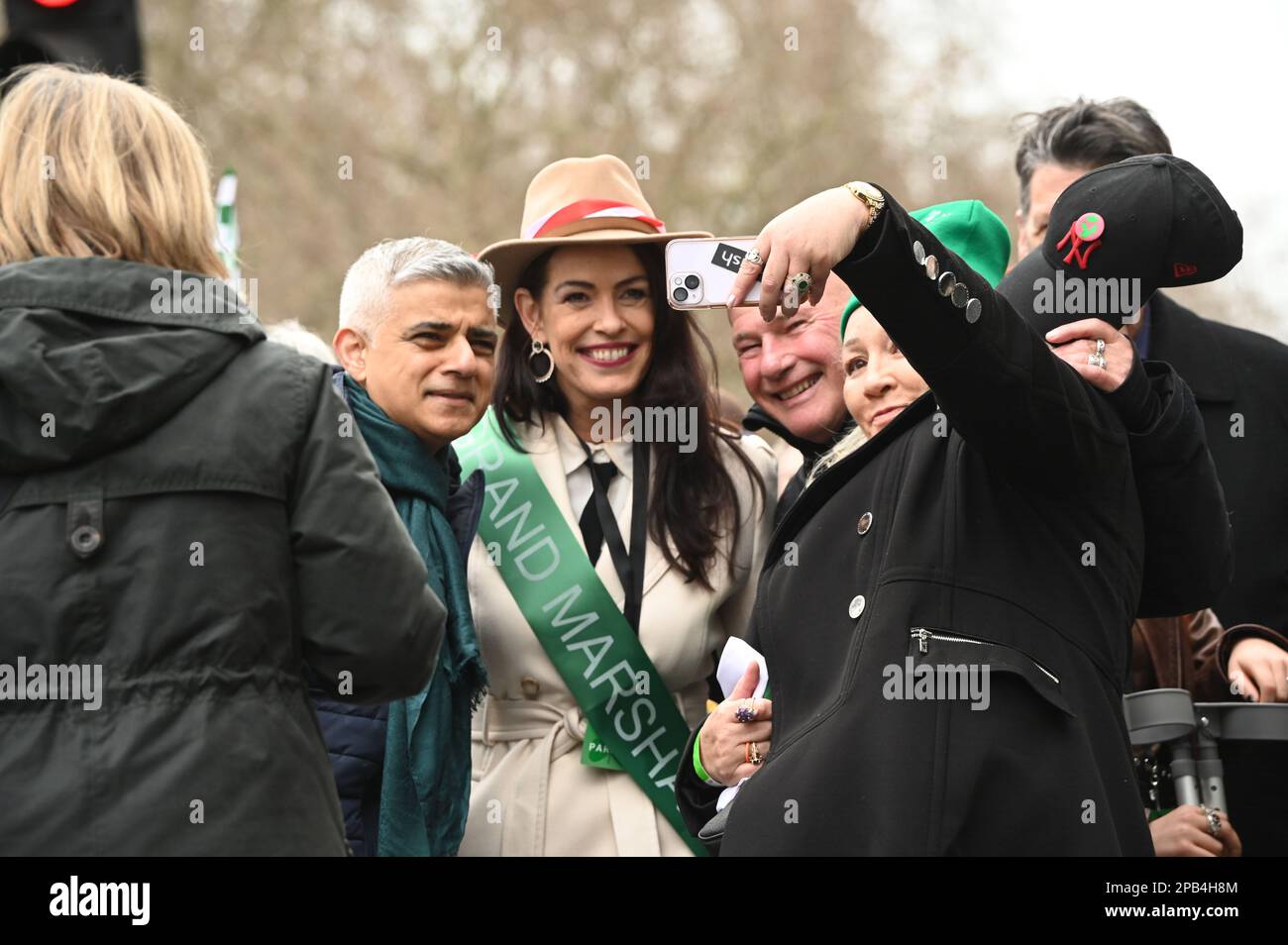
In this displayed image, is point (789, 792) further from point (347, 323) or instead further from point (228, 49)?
point (228, 49)

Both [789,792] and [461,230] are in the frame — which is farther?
[461,230]

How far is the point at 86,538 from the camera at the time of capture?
264cm

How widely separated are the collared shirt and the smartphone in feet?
3.42

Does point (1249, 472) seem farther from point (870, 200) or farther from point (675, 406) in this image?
point (870, 200)

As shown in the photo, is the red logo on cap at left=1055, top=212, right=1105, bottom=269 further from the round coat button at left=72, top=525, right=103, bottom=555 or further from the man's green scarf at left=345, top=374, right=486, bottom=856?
the man's green scarf at left=345, top=374, right=486, bottom=856

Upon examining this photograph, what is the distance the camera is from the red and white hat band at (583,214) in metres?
4.49

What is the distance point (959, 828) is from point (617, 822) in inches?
64.0

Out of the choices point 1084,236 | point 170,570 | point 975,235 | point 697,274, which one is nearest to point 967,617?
point 1084,236

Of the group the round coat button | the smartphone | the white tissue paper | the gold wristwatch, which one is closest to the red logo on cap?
the gold wristwatch

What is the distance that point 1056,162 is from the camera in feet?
15.6

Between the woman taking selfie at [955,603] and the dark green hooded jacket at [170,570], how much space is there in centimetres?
69

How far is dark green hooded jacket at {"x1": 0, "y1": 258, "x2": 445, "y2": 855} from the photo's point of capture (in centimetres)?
261

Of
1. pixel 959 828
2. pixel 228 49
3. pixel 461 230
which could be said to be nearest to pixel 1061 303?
pixel 959 828

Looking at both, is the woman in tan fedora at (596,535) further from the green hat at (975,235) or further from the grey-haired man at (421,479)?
the green hat at (975,235)
